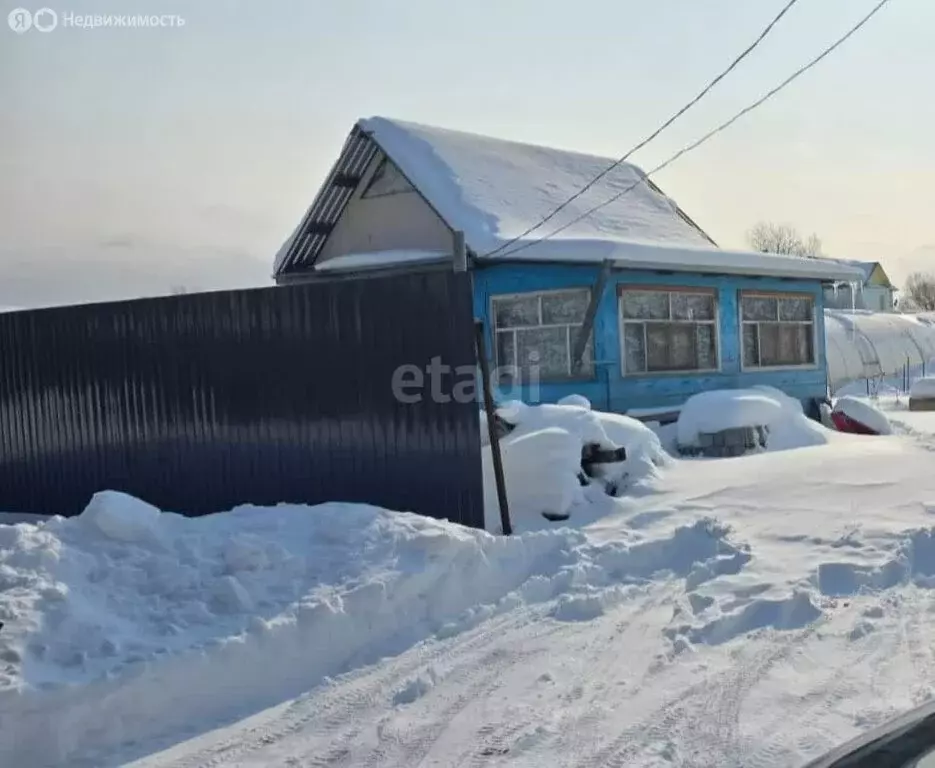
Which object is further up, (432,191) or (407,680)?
(432,191)

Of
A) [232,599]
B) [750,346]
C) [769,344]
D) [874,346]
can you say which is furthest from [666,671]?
[874,346]

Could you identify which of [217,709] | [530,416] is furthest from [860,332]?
[217,709]

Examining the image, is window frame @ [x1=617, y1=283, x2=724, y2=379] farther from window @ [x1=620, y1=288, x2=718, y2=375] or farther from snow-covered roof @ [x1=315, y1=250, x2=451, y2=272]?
snow-covered roof @ [x1=315, y1=250, x2=451, y2=272]

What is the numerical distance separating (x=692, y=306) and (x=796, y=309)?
136 inches

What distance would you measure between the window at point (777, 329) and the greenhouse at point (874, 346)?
13.5 m

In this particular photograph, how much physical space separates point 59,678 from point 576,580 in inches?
130

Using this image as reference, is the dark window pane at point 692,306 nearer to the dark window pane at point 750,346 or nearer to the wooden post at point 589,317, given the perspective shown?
the dark window pane at point 750,346

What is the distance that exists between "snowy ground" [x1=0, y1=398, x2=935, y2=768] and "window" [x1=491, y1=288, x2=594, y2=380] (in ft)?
23.8

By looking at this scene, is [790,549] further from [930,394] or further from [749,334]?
[930,394]

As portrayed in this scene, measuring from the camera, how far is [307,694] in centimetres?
517

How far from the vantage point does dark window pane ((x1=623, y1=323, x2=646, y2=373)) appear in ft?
51.2

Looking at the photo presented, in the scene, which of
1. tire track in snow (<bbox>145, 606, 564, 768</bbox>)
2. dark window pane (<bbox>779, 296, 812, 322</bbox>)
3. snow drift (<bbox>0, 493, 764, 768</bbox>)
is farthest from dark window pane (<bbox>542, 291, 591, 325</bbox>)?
tire track in snow (<bbox>145, 606, 564, 768</bbox>)

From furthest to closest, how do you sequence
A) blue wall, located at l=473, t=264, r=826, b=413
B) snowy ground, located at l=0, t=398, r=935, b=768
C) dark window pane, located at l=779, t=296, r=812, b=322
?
dark window pane, located at l=779, t=296, r=812, b=322, blue wall, located at l=473, t=264, r=826, b=413, snowy ground, located at l=0, t=398, r=935, b=768

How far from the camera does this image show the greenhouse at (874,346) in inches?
1329
